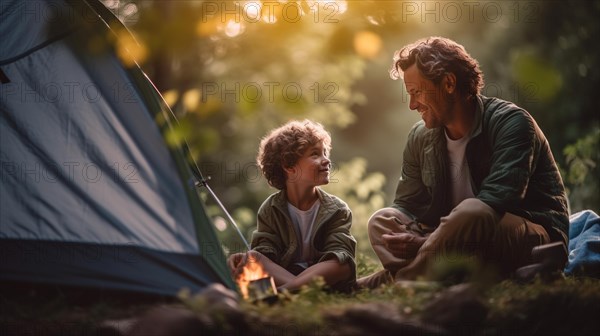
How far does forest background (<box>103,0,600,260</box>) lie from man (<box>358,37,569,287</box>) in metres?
0.26

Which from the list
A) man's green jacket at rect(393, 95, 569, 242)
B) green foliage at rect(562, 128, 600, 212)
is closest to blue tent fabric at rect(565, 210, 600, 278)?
man's green jacket at rect(393, 95, 569, 242)

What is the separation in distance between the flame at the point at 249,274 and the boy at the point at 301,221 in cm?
4

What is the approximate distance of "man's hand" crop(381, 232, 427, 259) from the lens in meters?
3.97

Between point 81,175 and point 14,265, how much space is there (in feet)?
1.72

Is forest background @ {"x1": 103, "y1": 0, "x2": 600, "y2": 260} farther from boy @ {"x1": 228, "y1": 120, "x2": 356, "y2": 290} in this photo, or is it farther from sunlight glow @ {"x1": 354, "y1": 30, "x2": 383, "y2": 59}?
boy @ {"x1": 228, "y1": 120, "x2": 356, "y2": 290}

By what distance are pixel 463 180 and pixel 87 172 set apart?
2037 millimetres

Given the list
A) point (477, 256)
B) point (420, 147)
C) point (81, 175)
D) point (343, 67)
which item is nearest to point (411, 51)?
point (420, 147)

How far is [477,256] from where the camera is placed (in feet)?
12.3

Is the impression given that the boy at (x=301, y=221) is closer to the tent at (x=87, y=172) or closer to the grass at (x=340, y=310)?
the grass at (x=340, y=310)

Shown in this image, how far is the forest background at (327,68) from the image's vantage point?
7.85 feet

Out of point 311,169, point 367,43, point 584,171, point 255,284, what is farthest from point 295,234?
point 584,171

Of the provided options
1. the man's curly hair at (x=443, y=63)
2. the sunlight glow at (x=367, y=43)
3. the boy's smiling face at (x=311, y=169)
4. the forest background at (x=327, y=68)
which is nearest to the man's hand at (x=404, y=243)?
the boy's smiling face at (x=311, y=169)

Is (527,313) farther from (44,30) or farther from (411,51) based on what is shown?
(44,30)

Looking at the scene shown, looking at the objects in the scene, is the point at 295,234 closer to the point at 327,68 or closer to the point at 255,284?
the point at 255,284
